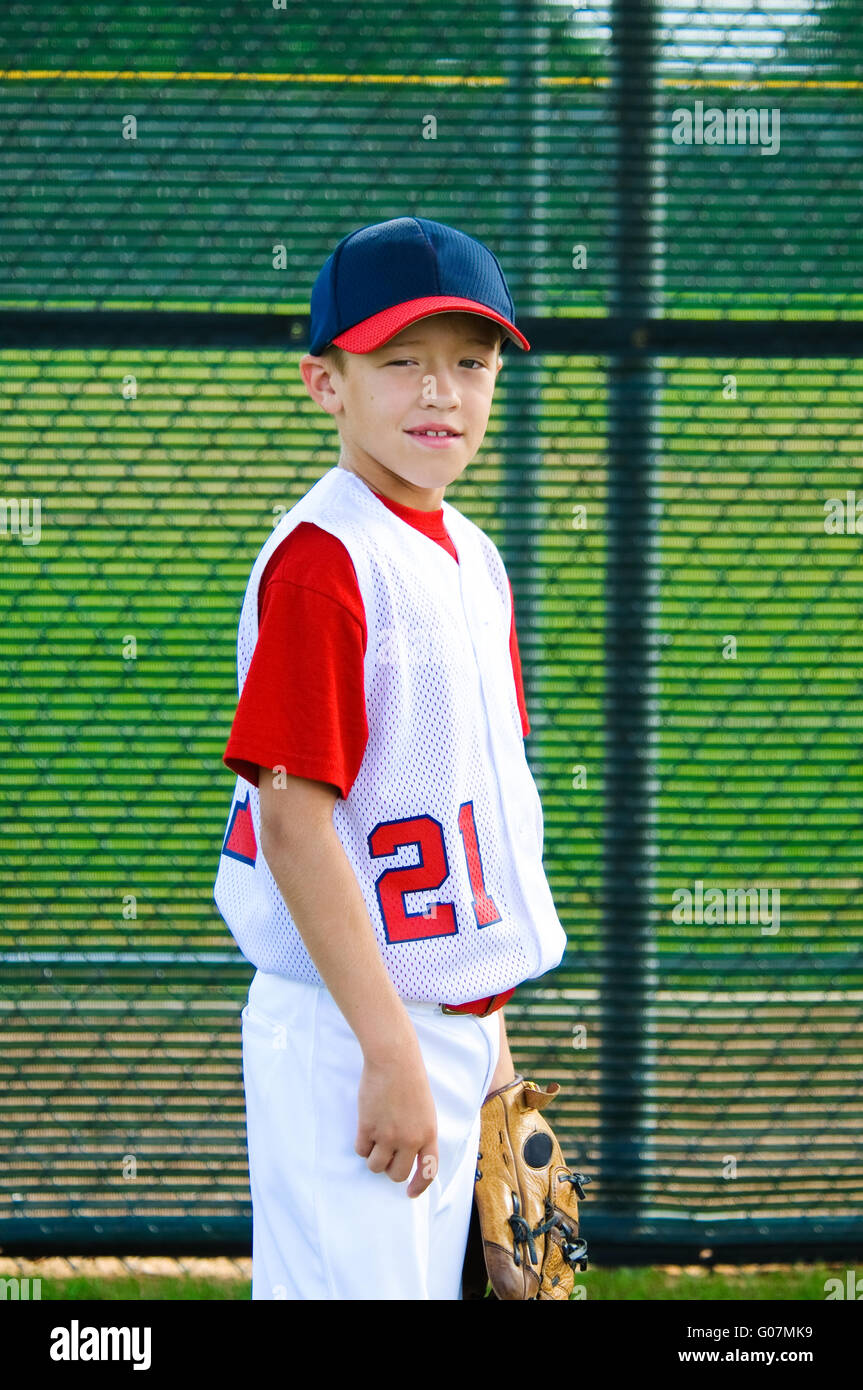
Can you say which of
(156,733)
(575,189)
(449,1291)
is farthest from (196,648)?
(449,1291)

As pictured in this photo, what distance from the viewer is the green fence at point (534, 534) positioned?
7.30ft

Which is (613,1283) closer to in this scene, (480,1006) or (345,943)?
(480,1006)

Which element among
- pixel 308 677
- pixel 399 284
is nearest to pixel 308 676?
pixel 308 677

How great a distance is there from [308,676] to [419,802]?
21 centimetres

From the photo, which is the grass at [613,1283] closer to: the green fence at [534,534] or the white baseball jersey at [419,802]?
the green fence at [534,534]

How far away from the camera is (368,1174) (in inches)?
50.9

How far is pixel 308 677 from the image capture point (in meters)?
1.21

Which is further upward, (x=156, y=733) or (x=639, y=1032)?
→ (x=156, y=733)

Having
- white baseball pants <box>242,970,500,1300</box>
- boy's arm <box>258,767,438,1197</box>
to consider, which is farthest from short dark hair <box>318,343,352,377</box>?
white baseball pants <box>242,970,500,1300</box>

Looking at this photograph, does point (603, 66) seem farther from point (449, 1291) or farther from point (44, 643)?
point (449, 1291)

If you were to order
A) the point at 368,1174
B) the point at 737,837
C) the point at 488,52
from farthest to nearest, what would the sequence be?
the point at 737,837
the point at 488,52
the point at 368,1174

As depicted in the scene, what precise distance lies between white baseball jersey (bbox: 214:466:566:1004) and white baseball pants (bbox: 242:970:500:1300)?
6 cm

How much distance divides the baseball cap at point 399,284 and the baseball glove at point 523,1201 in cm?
99

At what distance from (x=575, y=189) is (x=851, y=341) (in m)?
0.62
